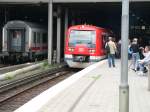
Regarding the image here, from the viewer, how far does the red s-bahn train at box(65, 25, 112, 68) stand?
29656 mm

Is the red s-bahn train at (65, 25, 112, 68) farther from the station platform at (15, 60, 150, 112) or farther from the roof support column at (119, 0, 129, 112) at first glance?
the roof support column at (119, 0, 129, 112)

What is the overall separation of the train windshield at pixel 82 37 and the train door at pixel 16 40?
6756mm

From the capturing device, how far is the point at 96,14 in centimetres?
4519

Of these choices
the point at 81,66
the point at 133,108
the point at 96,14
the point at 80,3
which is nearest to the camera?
the point at 133,108

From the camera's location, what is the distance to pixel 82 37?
3031 cm

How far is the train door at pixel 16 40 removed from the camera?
36281 millimetres

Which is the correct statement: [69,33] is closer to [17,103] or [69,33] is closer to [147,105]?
[17,103]

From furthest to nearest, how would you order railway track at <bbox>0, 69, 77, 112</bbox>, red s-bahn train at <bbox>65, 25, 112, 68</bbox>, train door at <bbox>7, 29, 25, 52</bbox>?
train door at <bbox>7, 29, 25, 52</bbox>, red s-bahn train at <bbox>65, 25, 112, 68</bbox>, railway track at <bbox>0, 69, 77, 112</bbox>

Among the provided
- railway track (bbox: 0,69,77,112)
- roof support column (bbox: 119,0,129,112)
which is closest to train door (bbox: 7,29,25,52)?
railway track (bbox: 0,69,77,112)

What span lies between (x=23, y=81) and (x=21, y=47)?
49.8 ft

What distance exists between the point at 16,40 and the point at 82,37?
803 centimetres

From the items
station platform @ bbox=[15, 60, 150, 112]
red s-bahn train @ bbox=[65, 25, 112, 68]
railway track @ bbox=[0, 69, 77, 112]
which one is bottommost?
railway track @ bbox=[0, 69, 77, 112]

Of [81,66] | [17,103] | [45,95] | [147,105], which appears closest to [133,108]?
[147,105]

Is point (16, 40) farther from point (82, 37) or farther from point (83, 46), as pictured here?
point (83, 46)
